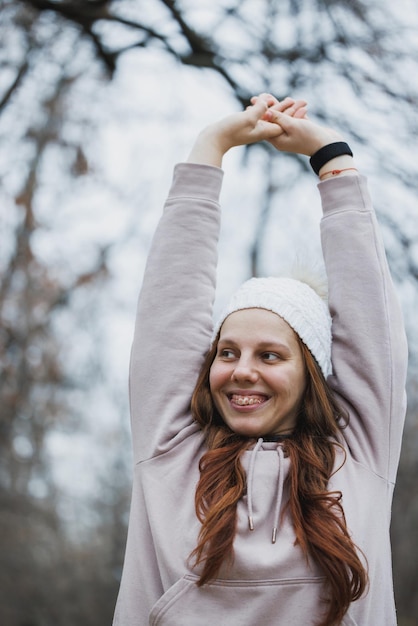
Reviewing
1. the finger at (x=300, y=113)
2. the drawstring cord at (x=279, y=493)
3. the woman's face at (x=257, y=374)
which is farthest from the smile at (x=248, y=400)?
the finger at (x=300, y=113)

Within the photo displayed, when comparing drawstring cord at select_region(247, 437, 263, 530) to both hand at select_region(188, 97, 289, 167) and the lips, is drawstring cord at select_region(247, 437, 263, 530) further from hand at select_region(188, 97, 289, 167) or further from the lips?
hand at select_region(188, 97, 289, 167)

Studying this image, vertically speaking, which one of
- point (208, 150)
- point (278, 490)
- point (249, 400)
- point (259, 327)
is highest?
point (208, 150)

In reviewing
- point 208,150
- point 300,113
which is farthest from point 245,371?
point 300,113

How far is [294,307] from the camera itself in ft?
5.61

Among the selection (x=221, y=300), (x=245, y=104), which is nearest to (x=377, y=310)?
(x=245, y=104)

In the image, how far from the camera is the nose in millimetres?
1607

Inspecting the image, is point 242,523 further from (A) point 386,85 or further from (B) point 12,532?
(B) point 12,532

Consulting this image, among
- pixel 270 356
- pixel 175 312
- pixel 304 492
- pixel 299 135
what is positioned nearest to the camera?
pixel 304 492

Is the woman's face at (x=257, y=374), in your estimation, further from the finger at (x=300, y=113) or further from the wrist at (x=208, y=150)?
the finger at (x=300, y=113)

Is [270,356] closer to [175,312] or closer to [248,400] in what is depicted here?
[248,400]

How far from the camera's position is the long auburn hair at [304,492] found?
4.86 feet

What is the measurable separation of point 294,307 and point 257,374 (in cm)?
18

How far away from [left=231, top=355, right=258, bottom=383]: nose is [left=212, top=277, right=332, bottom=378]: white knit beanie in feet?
0.43

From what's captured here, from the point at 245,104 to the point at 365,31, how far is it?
1.98 feet
